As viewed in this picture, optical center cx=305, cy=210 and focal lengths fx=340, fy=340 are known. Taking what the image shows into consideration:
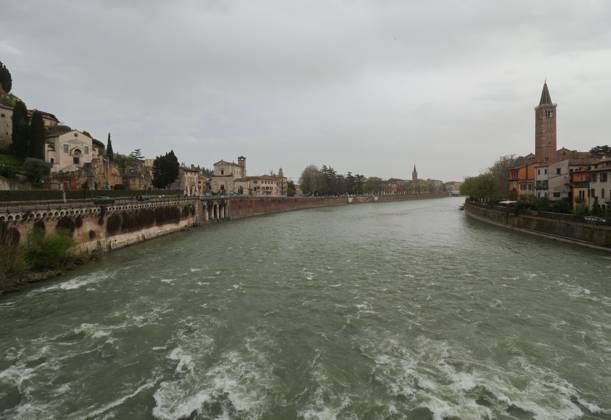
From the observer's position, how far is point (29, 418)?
28.0 ft

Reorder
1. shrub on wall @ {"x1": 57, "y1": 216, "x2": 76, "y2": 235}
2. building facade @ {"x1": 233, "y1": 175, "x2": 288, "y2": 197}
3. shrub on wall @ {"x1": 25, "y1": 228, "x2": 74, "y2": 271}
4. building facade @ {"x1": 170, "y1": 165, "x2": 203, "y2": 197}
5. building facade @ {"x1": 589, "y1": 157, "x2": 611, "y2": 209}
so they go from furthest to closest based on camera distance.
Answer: building facade @ {"x1": 233, "y1": 175, "x2": 288, "y2": 197} → building facade @ {"x1": 170, "y1": 165, "x2": 203, "y2": 197} → building facade @ {"x1": 589, "y1": 157, "x2": 611, "y2": 209} → shrub on wall @ {"x1": 57, "y1": 216, "x2": 76, "y2": 235} → shrub on wall @ {"x1": 25, "y1": 228, "x2": 74, "y2": 271}

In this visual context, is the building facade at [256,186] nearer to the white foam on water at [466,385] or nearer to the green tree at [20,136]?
the green tree at [20,136]

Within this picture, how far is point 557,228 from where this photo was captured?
3628cm

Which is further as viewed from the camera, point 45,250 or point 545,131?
point 545,131

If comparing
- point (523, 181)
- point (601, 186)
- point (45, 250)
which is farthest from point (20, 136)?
point (523, 181)

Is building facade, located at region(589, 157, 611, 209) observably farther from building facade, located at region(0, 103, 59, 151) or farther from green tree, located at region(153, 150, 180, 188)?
building facade, located at region(0, 103, 59, 151)

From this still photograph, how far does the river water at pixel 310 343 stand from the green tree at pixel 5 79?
211 ft

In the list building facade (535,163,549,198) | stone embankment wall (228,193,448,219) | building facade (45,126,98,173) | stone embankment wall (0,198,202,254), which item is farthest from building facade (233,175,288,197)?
building facade (535,163,549,198)

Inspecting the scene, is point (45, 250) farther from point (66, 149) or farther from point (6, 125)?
point (6, 125)

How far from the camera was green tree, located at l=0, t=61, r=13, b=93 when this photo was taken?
63.0 m

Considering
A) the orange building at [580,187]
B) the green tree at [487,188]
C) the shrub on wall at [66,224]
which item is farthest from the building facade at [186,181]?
the orange building at [580,187]

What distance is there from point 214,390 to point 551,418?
8.77 metres

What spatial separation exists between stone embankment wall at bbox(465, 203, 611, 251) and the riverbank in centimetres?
4239

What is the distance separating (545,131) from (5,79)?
105 meters
